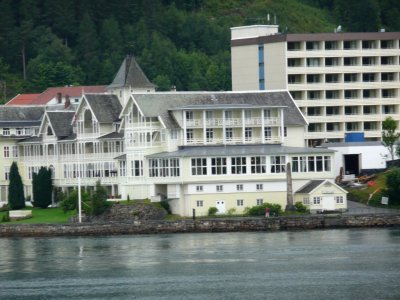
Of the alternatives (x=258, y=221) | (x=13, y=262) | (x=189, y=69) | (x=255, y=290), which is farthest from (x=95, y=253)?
(x=189, y=69)

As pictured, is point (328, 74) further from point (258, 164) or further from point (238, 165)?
point (238, 165)

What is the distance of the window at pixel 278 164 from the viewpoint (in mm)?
118938

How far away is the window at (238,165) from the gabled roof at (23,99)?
199 ft

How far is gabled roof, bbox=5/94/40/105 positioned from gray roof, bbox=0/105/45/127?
33702 mm

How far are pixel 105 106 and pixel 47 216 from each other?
12.2m

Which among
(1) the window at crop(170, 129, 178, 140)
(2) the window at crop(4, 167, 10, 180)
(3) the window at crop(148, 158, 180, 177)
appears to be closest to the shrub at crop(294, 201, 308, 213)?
(3) the window at crop(148, 158, 180, 177)

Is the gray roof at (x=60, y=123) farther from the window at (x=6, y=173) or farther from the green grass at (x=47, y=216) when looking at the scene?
the green grass at (x=47, y=216)

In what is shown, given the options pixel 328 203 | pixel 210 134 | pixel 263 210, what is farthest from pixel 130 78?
pixel 328 203

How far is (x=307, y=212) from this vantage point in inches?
4611

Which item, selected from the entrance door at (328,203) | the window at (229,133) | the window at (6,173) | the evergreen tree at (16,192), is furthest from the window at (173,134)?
the window at (6,173)

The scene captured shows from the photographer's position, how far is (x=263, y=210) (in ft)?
380

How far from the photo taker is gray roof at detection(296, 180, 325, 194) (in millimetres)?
117938

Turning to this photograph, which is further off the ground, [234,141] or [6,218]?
[234,141]

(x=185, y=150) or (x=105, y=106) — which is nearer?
(x=185, y=150)
